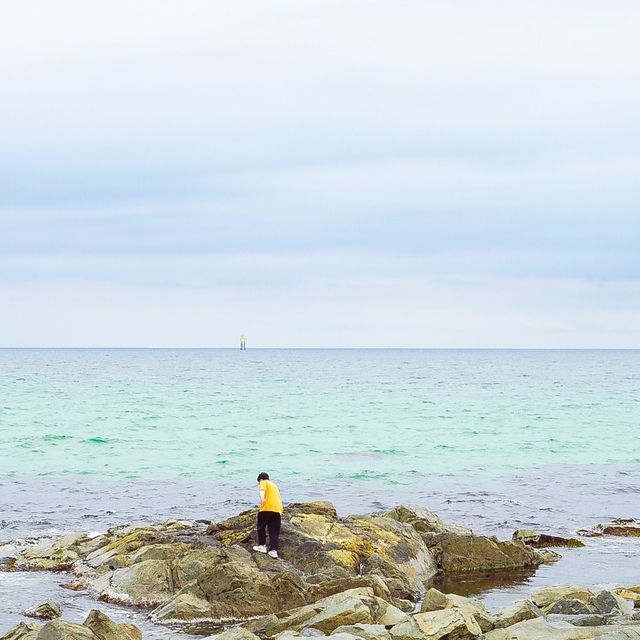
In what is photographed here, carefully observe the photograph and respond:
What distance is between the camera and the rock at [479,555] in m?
23.8

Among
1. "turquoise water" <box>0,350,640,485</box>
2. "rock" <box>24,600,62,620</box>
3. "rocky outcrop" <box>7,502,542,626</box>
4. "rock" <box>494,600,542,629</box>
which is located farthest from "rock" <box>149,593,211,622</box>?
"turquoise water" <box>0,350,640,485</box>

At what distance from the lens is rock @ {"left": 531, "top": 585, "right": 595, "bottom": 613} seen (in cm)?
1905

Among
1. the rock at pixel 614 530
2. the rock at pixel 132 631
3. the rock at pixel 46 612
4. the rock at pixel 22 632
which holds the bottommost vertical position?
the rock at pixel 46 612

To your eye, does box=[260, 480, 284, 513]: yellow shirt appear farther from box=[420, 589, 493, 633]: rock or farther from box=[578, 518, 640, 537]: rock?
box=[578, 518, 640, 537]: rock

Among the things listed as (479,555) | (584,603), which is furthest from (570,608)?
(479,555)

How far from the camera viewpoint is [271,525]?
21.5 meters

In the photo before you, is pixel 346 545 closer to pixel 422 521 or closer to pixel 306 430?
pixel 422 521

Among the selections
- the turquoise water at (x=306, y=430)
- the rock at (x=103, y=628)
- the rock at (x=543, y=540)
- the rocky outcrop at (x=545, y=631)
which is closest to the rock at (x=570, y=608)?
the rocky outcrop at (x=545, y=631)

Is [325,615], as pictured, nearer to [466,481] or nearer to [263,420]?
[466,481]

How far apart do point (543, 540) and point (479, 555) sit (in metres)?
3.48

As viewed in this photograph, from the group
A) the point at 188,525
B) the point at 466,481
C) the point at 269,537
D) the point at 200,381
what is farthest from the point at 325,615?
the point at 200,381

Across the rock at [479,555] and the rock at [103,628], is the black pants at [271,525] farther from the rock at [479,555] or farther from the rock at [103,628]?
the rock at [103,628]

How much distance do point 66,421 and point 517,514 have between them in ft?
141

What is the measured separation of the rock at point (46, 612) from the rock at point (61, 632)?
3270mm
